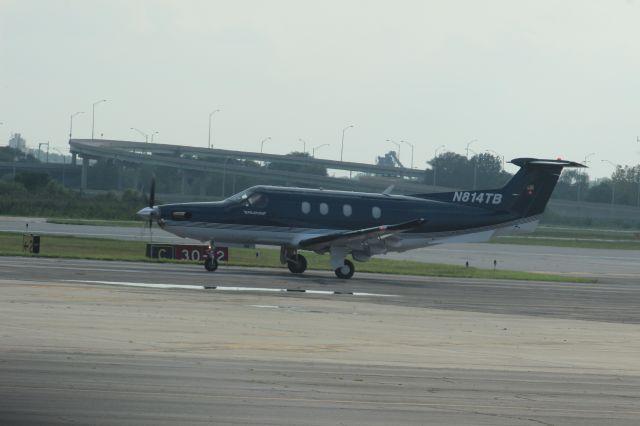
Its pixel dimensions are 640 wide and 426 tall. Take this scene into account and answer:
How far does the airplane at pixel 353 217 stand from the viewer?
40.3 meters

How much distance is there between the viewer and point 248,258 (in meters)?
51.5

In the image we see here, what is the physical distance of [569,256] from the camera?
7262 cm

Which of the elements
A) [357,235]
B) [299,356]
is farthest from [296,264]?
[299,356]

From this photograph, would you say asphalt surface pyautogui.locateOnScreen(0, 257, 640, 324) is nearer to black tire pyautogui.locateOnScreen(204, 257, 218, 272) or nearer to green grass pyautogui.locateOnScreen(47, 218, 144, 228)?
black tire pyautogui.locateOnScreen(204, 257, 218, 272)

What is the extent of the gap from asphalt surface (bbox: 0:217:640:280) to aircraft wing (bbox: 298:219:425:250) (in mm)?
12584

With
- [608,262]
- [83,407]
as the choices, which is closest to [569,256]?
[608,262]

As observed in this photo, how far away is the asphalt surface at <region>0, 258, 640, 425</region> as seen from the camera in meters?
13.8

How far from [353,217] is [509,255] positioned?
29187mm

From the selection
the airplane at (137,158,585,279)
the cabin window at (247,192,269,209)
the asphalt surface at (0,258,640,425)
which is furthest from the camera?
the cabin window at (247,192,269,209)

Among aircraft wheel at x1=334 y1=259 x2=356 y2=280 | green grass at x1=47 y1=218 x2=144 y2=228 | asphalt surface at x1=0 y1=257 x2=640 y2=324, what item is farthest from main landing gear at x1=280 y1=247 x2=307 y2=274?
green grass at x1=47 y1=218 x2=144 y2=228

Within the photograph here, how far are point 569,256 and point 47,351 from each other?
58.3m

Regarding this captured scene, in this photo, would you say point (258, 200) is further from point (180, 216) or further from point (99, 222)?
point (99, 222)

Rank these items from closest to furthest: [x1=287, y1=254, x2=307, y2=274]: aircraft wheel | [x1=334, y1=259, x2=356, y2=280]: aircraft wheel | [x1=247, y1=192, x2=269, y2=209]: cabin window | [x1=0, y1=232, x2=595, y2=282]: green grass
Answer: [x1=334, y1=259, x2=356, y2=280]: aircraft wheel
[x1=247, y1=192, x2=269, y2=209]: cabin window
[x1=287, y1=254, x2=307, y2=274]: aircraft wheel
[x1=0, y1=232, x2=595, y2=282]: green grass

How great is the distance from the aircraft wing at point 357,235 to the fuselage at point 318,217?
507mm
